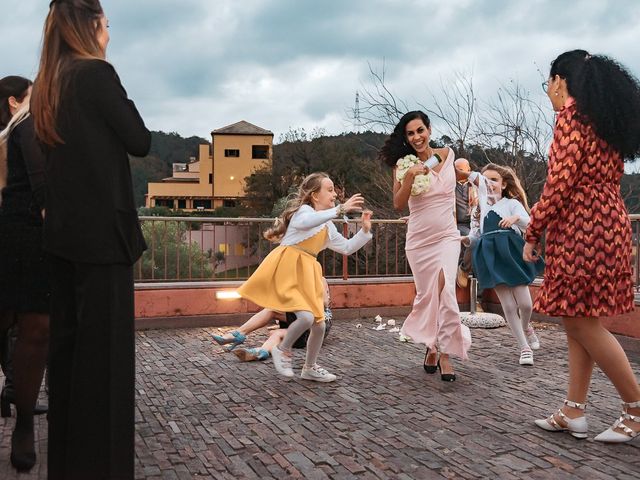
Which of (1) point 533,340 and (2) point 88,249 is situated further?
(1) point 533,340

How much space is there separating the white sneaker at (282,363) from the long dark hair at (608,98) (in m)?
2.89

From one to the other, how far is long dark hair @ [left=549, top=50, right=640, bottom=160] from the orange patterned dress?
0.16 feet

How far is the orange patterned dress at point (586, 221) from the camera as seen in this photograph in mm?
3195

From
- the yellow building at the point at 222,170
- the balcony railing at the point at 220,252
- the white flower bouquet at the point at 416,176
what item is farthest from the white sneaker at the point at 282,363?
the yellow building at the point at 222,170

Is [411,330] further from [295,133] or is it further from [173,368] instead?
[295,133]

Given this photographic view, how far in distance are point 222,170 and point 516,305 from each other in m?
53.2

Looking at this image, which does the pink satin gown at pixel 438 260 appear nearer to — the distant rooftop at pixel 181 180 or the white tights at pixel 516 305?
the white tights at pixel 516 305

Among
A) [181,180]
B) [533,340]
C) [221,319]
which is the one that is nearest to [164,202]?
[181,180]

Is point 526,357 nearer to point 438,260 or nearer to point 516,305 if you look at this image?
point 516,305

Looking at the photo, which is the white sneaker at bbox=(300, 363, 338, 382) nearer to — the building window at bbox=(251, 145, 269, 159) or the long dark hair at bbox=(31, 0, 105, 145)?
the long dark hair at bbox=(31, 0, 105, 145)

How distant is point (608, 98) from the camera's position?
Result: 3.19 metres

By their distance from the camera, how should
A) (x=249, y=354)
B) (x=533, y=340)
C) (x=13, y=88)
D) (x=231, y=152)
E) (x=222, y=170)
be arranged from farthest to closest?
1. (x=231, y=152)
2. (x=222, y=170)
3. (x=533, y=340)
4. (x=249, y=354)
5. (x=13, y=88)

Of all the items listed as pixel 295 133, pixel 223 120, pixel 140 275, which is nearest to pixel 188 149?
pixel 295 133

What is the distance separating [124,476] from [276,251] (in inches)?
118
